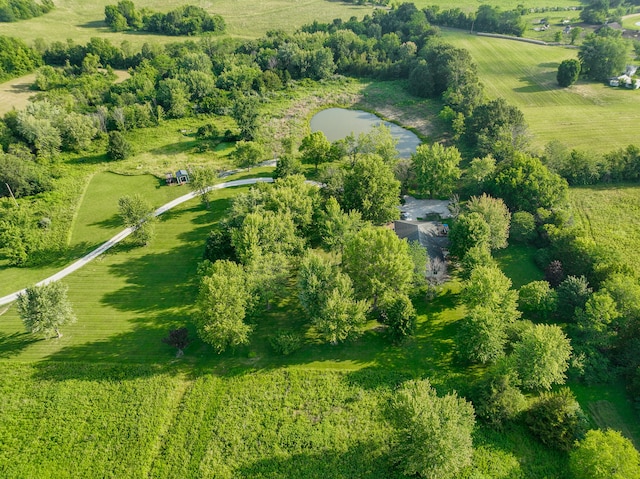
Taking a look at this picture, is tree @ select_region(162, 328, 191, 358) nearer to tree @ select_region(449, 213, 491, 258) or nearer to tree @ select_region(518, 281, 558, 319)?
tree @ select_region(449, 213, 491, 258)

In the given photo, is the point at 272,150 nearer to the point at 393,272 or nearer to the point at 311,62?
the point at 311,62

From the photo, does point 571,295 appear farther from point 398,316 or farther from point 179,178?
point 179,178

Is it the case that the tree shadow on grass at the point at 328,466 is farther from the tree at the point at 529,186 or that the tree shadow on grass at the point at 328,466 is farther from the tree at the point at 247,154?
the tree at the point at 247,154

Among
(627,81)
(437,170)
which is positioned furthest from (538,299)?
(627,81)

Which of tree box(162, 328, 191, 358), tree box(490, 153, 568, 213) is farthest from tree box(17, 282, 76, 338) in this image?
tree box(490, 153, 568, 213)

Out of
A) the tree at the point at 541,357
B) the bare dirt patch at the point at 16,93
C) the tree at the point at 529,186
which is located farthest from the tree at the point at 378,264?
the bare dirt patch at the point at 16,93
